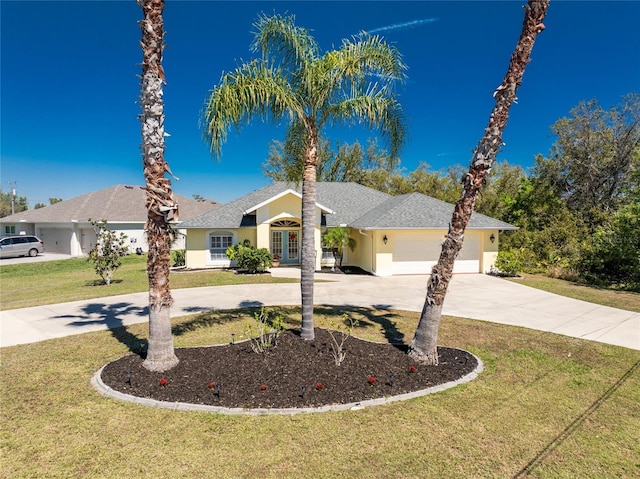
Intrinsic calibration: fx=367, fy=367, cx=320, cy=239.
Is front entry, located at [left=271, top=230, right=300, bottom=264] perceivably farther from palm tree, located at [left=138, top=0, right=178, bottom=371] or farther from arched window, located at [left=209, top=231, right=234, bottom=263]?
palm tree, located at [left=138, top=0, right=178, bottom=371]

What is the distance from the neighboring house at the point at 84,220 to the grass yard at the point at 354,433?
2537 cm

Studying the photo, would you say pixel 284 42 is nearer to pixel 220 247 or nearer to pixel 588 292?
pixel 588 292

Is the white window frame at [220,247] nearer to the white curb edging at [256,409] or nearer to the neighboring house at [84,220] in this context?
the neighboring house at [84,220]

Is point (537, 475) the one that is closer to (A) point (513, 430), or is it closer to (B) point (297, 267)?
(A) point (513, 430)

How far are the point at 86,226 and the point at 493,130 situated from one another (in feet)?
102

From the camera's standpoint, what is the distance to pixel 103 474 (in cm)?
389

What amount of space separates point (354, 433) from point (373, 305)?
769 cm

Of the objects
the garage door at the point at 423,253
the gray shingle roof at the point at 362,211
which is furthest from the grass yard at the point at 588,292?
the gray shingle roof at the point at 362,211

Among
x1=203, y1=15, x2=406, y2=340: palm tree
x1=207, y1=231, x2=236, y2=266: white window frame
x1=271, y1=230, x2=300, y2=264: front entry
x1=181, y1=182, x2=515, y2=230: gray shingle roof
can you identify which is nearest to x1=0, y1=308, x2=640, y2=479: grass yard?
x1=203, y1=15, x2=406, y2=340: palm tree

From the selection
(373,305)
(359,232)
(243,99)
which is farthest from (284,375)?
(359,232)

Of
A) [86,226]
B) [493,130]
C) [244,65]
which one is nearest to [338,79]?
[244,65]

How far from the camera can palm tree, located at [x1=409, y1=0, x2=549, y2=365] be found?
21.1 ft

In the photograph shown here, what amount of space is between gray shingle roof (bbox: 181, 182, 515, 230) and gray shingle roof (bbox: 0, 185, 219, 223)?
10382 millimetres

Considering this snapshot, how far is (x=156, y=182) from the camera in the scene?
243 inches
